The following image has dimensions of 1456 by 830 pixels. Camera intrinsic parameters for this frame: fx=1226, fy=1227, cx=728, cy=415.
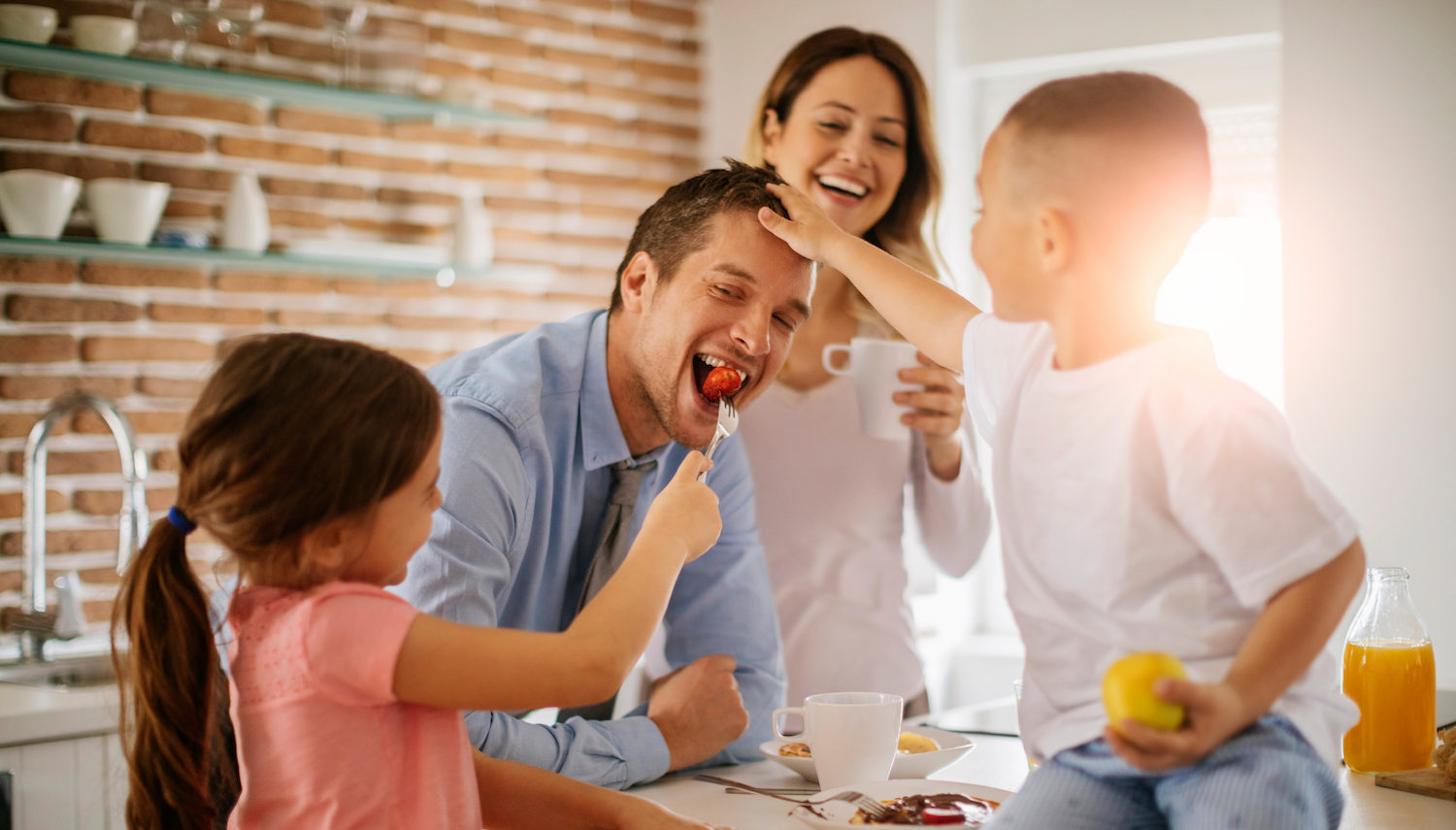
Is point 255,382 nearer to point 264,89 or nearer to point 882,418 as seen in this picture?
point 882,418

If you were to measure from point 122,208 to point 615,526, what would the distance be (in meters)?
1.61

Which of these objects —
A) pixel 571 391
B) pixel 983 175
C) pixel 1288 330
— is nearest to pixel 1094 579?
pixel 983 175

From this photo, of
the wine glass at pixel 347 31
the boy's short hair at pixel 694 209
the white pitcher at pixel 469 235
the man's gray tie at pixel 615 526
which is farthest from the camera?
the white pitcher at pixel 469 235

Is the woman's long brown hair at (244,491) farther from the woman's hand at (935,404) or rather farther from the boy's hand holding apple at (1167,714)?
the woman's hand at (935,404)

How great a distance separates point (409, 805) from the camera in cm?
90

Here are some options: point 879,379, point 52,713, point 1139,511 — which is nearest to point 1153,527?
point 1139,511

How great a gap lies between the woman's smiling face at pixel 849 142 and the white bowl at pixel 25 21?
1.55 meters

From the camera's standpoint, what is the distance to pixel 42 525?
2189 millimetres

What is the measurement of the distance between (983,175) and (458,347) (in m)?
2.63

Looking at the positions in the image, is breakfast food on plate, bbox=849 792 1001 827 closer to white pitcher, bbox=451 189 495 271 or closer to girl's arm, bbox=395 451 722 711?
girl's arm, bbox=395 451 722 711

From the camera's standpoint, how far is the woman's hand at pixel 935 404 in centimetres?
152

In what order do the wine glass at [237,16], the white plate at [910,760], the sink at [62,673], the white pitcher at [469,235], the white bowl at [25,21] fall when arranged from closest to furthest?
the white plate at [910,760] → the sink at [62,673] → the white bowl at [25,21] → the wine glass at [237,16] → the white pitcher at [469,235]

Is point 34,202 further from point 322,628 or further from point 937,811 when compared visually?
point 937,811

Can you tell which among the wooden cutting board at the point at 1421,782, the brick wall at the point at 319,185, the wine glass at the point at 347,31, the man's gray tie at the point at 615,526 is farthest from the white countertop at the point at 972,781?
the wine glass at the point at 347,31
